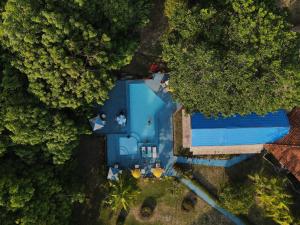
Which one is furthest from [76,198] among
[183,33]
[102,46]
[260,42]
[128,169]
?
[260,42]

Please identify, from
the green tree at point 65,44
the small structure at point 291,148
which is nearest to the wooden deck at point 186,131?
the small structure at point 291,148

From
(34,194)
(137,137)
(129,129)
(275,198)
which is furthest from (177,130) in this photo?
(34,194)

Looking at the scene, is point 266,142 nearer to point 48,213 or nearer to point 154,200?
point 154,200

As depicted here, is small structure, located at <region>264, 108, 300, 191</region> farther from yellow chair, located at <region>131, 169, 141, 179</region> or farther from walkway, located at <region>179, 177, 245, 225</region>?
yellow chair, located at <region>131, 169, 141, 179</region>

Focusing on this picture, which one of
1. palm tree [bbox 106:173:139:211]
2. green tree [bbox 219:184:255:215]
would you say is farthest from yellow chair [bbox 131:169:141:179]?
green tree [bbox 219:184:255:215]

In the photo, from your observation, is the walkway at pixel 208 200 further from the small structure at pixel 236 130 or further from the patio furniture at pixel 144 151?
the patio furniture at pixel 144 151
